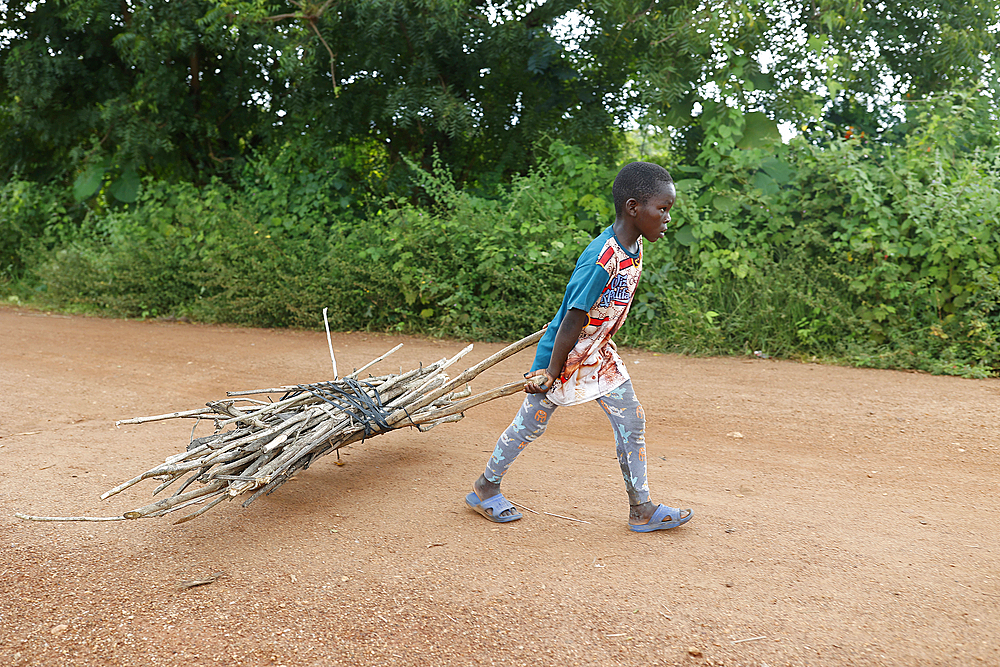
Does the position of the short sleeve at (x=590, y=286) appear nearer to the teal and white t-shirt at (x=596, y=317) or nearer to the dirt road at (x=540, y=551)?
the teal and white t-shirt at (x=596, y=317)

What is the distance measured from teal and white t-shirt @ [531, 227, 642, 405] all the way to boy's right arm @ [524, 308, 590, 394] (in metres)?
0.04

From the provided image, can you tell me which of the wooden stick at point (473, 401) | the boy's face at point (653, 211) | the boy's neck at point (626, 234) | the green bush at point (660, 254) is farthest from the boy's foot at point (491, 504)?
the green bush at point (660, 254)

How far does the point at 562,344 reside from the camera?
10.4 feet

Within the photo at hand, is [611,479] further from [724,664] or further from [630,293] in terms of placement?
[724,664]

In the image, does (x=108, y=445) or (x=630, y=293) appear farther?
(x=108, y=445)

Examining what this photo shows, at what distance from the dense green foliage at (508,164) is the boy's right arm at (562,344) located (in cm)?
484

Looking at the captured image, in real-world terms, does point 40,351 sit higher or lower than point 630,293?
lower

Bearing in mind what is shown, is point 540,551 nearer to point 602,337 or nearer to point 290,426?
point 602,337

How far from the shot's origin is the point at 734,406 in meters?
5.66

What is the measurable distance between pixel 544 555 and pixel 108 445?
293 cm

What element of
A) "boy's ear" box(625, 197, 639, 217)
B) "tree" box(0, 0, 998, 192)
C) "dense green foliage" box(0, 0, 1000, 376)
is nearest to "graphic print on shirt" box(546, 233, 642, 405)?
"boy's ear" box(625, 197, 639, 217)

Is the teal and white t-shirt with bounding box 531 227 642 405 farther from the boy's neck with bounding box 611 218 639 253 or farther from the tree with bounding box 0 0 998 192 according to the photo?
the tree with bounding box 0 0 998 192

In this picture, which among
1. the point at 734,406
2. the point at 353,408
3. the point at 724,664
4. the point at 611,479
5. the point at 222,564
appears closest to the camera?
the point at 724,664

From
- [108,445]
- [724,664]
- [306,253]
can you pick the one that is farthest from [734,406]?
[306,253]
